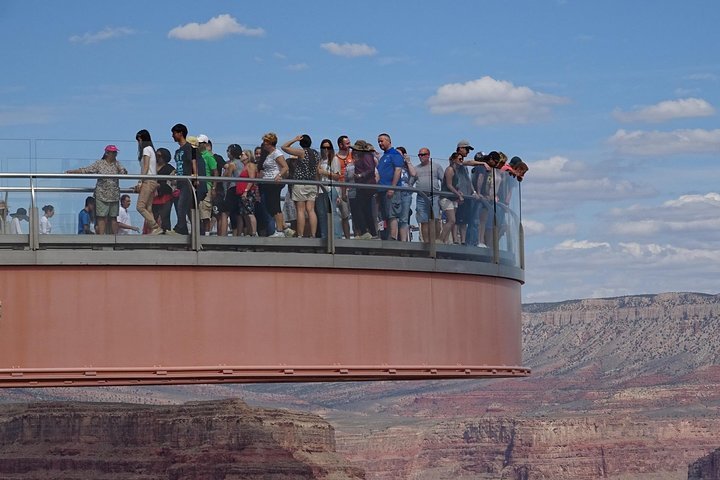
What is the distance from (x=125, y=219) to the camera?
17.7 meters

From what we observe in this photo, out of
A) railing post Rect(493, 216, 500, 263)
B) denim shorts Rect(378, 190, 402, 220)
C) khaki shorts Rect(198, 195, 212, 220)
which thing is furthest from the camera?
railing post Rect(493, 216, 500, 263)

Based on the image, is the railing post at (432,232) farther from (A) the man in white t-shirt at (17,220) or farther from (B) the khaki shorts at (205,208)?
(A) the man in white t-shirt at (17,220)

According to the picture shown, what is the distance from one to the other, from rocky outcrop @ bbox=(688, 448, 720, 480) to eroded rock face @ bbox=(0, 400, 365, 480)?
179ft

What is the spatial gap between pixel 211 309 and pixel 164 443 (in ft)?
468

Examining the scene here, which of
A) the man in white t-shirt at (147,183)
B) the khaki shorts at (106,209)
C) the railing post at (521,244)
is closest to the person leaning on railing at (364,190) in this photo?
the man in white t-shirt at (147,183)

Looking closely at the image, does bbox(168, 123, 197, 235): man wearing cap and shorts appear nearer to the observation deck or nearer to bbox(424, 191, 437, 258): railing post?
the observation deck

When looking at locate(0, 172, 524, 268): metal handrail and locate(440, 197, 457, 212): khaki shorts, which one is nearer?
locate(0, 172, 524, 268): metal handrail

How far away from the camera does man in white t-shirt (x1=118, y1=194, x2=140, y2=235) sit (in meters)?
17.6

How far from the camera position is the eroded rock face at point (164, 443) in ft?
498

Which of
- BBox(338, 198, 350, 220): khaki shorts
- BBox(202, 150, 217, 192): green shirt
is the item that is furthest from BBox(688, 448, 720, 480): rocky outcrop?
BBox(202, 150, 217, 192): green shirt

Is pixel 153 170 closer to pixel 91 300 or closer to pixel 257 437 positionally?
pixel 91 300

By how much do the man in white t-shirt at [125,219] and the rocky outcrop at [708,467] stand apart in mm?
182421

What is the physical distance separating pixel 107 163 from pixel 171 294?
1769mm

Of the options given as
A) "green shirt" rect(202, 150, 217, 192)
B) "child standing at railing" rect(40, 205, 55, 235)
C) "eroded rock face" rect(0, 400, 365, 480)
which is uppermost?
"green shirt" rect(202, 150, 217, 192)
